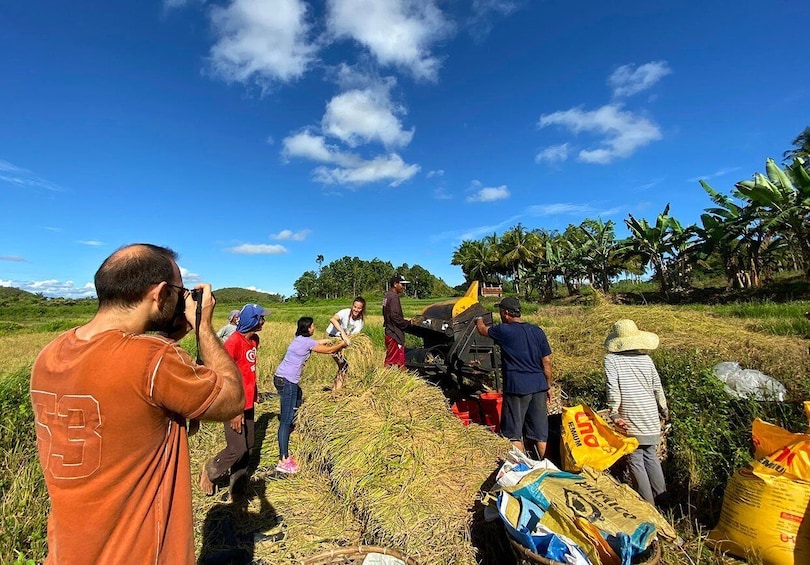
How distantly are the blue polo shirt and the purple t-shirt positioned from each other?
2.04 metres

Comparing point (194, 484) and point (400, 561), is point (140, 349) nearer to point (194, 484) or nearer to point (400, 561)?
point (400, 561)

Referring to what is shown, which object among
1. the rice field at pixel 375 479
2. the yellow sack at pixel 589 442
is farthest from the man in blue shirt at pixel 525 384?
the yellow sack at pixel 589 442

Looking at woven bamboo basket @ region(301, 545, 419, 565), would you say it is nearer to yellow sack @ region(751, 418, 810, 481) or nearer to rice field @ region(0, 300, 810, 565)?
rice field @ region(0, 300, 810, 565)

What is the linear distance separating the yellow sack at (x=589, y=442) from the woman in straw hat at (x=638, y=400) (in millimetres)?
208

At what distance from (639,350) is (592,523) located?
1.79 metres

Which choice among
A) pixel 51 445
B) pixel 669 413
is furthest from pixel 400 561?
pixel 669 413

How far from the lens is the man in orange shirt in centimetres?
119

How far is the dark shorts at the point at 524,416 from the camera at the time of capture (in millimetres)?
4012

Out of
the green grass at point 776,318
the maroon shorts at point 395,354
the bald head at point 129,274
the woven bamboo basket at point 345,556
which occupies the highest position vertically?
the bald head at point 129,274

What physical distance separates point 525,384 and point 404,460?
144 cm

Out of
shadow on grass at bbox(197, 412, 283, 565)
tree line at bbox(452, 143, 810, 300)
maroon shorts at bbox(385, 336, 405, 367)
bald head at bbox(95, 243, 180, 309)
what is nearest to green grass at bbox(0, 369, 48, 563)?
shadow on grass at bbox(197, 412, 283, 565)

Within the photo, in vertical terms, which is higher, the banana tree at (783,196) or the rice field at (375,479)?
the banana tree at (783,196)

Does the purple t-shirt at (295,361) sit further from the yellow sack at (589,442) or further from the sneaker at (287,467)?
the yellow sack at (589,442)

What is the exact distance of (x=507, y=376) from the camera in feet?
13.5
